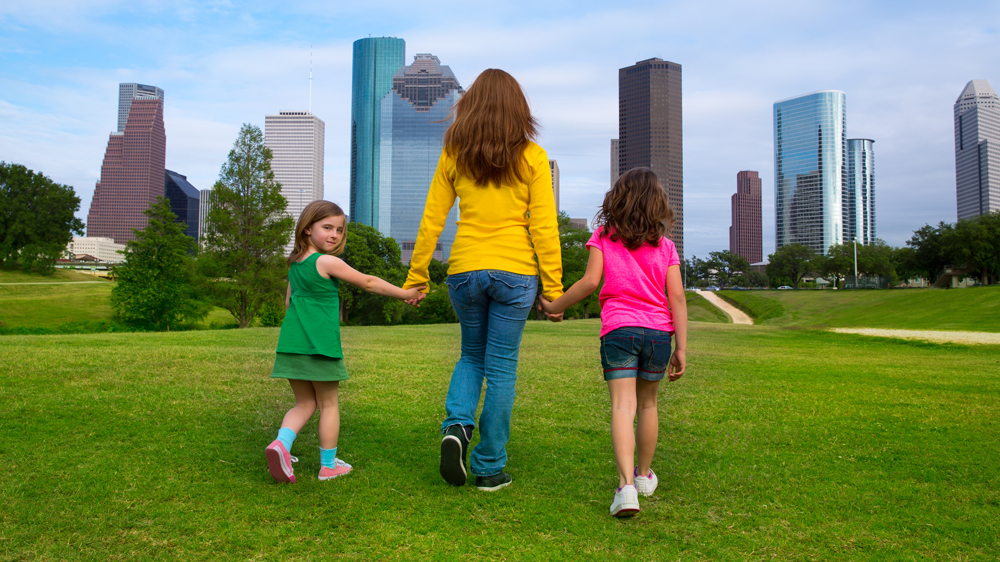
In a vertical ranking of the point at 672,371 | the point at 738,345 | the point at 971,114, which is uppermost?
the point at 971,114

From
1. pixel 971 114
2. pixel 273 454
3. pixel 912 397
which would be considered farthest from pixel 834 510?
pixel 971 114

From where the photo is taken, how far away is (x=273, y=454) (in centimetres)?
286

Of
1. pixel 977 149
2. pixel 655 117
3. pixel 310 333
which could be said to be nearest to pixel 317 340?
pixel 310 333

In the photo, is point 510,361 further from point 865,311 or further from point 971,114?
point 971,114

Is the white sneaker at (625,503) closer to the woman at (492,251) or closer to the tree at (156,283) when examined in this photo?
the woman at (492,251)

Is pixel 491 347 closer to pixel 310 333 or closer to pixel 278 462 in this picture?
pixel 310 333

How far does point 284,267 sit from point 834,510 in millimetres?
33264

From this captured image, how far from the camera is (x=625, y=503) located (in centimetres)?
259

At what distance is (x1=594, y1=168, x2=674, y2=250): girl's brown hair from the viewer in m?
3.00

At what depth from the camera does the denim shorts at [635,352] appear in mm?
2902

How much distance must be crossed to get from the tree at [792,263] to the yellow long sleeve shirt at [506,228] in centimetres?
10223

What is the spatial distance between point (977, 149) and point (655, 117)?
3947 inches

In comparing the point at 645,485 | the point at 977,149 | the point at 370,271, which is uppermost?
the point at 977,149

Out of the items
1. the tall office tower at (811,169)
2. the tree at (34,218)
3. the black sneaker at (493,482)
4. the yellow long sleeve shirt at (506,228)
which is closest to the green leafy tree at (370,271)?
the tree at (34,218)
